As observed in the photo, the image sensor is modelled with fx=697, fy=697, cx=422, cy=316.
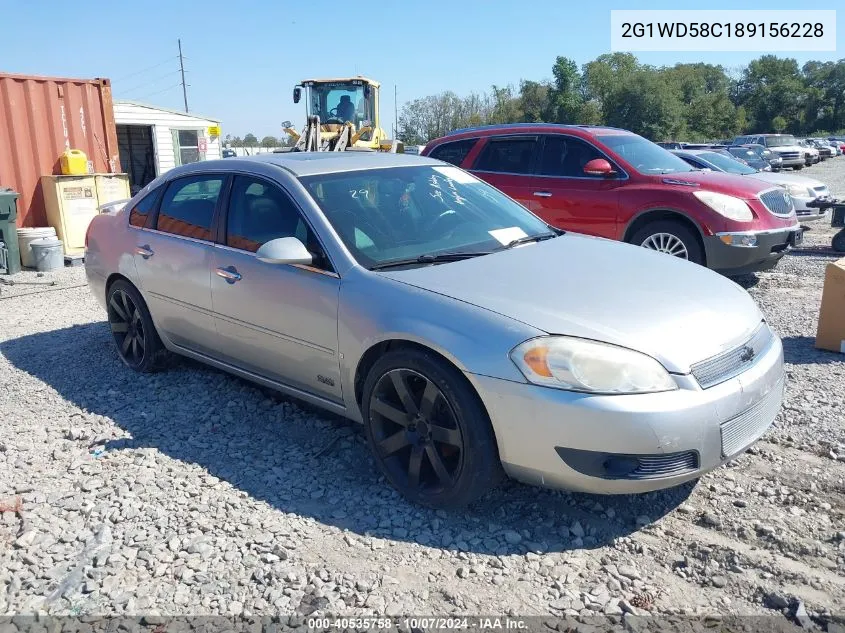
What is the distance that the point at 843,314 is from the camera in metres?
5.24

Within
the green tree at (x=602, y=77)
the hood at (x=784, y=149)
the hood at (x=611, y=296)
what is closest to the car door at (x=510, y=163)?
the hood at (x=611, y=296)

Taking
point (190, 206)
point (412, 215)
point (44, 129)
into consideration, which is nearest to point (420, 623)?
point (412, 215)

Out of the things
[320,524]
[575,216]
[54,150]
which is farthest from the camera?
[54,150]

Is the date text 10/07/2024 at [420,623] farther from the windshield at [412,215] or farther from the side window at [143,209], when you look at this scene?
the side window at [143,209]

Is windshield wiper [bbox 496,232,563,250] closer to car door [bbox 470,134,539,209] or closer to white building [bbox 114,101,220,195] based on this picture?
car door [bbox 470,134,539,209]

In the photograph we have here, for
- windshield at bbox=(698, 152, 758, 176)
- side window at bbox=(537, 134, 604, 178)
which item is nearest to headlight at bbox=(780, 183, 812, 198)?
windshield at bbox=(698, 152, 758, 176)

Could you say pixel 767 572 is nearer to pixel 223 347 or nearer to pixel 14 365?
pixel 223 347

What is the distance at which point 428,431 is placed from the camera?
3.16 m

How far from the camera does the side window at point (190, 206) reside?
443 centimetres

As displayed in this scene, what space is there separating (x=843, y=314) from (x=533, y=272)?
10.4 feet

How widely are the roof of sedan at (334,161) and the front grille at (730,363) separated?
2.28m

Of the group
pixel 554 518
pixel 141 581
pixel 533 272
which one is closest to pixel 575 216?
pixel 533 272

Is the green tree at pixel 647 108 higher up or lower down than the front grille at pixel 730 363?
higher up

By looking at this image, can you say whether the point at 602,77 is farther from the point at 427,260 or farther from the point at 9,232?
the point at 427,260
